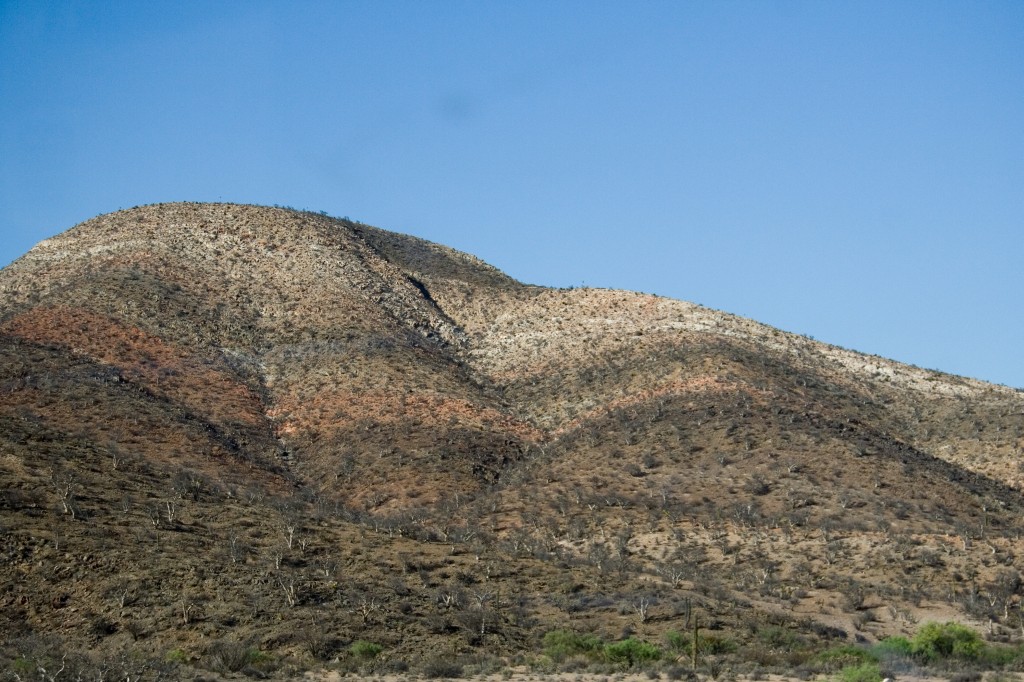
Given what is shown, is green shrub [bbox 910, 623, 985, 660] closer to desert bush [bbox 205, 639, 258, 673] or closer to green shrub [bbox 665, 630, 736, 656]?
green shrub [bbox 665, 630, 736, 656]

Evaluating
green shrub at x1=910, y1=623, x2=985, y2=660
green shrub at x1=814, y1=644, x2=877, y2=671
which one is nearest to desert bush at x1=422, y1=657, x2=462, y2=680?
green shrub at x1=814, y1=644, x2=877, y2=671

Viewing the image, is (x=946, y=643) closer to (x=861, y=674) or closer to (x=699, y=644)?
(x=861, y=674)

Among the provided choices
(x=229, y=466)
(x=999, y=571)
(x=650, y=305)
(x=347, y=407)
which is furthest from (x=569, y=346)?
(x=999, y=571)

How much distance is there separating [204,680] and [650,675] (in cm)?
1194

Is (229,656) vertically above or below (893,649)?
below

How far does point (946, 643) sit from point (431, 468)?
2737cm

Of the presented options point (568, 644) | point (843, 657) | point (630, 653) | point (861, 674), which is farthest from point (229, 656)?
point (843, 657)

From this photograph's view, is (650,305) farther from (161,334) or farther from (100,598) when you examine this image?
(100,598)

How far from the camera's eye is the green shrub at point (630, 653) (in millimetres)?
35656

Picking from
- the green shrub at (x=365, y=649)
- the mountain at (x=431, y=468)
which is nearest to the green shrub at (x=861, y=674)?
the mountain at (x=431, y=468)

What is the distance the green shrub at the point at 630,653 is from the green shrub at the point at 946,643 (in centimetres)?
847

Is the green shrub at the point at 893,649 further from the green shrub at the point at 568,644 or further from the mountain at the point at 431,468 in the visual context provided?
the green shrub at the point at 568,644

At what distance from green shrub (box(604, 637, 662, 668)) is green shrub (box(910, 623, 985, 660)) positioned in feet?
27.8

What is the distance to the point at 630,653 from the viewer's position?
36000 millimetres
